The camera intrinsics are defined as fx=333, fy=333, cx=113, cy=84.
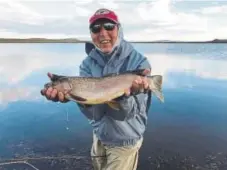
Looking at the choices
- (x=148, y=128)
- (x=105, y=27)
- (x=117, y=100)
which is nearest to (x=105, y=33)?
(x=105, y=27)

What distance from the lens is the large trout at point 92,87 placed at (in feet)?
13.8

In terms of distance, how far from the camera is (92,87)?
4.33 metres

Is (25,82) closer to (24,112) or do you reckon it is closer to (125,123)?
(24,112)

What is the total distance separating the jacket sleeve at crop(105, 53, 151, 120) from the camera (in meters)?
3.97

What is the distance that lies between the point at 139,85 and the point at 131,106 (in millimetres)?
298

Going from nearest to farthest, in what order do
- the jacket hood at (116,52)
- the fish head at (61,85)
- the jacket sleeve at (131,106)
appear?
the jacket sleeve at (131,106) < the jacket hood at (116,52) < the fish head at (61,85)

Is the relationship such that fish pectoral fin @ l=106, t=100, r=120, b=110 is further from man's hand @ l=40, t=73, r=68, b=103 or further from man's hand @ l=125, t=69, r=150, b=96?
man's hand @ l=40, t=73, r=68, b=103

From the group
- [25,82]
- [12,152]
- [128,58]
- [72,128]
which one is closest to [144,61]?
[128,58]

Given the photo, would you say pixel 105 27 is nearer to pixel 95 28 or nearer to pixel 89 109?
pixel 95 28

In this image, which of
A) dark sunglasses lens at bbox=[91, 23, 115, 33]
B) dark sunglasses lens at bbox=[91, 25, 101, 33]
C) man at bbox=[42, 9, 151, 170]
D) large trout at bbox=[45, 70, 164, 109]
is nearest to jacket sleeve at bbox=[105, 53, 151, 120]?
man at bbox=[42, 9, 151, 170]

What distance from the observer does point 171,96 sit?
17.0 meters

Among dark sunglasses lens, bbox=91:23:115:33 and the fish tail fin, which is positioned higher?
dark sunglasses lens, bbox=91:23:115:33

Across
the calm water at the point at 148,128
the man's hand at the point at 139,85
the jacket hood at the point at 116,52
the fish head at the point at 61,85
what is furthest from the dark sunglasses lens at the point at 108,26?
the calm water at the point at 148,128

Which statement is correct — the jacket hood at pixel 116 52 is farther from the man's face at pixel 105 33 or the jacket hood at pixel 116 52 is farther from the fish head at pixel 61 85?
the fish head at pixel 61 85
